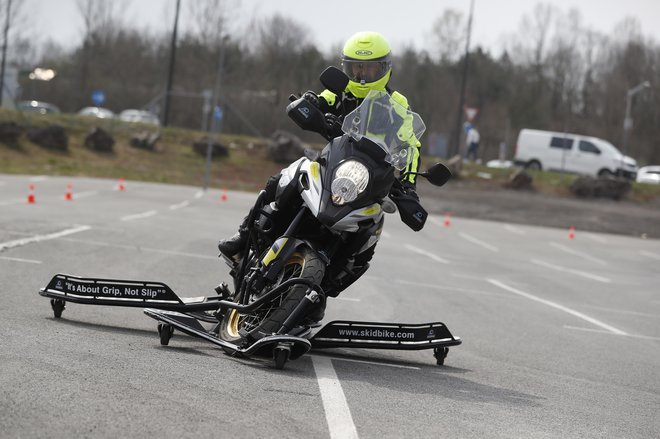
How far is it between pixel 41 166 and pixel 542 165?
22793 mm

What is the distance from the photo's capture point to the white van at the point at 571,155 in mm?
49094

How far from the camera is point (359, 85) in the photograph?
7938 millimetres

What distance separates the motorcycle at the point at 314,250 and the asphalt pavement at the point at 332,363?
20 centimetres

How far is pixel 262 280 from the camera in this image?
7117 millimetres

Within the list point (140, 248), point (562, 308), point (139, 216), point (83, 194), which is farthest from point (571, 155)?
point (140, 248)

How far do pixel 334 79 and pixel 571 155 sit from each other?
44.4 meters

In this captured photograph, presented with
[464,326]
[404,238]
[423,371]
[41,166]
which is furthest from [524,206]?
[423,371]

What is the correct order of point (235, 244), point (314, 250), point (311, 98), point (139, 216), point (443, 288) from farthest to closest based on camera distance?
point (139, 216)
point (443, 288)
point (235, 244)
point (311, 98)
point (314, 250)

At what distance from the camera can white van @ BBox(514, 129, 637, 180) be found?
49.1 metres

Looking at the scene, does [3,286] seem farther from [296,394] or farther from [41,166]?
[41,166]

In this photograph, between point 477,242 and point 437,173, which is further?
point 477,242

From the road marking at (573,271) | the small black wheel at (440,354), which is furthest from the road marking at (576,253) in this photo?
the small black wheel at (440,354)

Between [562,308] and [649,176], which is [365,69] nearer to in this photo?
[562,308]

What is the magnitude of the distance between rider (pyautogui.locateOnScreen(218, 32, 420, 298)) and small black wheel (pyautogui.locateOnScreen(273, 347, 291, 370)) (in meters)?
1.25
